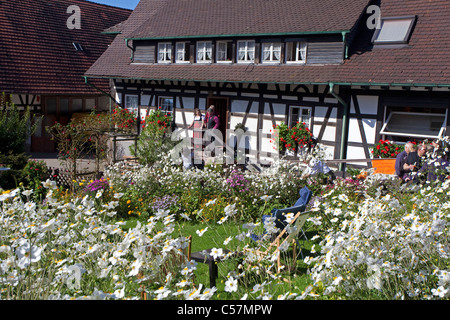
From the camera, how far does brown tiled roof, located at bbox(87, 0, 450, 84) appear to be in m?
12.0

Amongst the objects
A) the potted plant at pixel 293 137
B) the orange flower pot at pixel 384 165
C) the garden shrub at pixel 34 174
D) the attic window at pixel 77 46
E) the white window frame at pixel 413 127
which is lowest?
the garden shrub at pixel 34 174

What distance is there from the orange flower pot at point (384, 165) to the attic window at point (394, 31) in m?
3.41

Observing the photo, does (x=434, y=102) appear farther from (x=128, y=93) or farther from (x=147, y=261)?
(x=128, y=93)

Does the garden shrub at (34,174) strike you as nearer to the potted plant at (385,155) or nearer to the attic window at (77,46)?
the potted plant at (385,155)

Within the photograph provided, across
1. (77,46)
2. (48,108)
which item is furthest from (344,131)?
(77,46)

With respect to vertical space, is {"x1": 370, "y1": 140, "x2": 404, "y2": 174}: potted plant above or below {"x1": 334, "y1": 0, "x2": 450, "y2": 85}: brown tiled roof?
below

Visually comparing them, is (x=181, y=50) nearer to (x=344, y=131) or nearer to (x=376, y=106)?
(x=344, y=131)

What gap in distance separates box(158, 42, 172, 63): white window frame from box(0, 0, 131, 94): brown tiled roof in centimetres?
539

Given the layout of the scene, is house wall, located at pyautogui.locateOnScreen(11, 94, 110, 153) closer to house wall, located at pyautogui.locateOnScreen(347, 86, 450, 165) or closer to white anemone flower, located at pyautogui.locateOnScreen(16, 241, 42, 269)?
house wall, located at pyautogui.locateOnScreen(347, 86, 450, 165)

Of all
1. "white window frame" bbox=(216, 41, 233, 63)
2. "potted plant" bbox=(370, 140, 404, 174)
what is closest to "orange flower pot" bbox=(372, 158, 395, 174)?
"potted plant" bbox=(370, 140, 404, 174)

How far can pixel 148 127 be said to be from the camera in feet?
54.5

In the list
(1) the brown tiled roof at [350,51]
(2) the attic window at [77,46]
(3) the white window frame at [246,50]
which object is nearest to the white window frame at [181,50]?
(1) the brown tiled roof at [350,51]

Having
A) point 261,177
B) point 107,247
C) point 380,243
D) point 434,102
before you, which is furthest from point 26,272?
point 434,102

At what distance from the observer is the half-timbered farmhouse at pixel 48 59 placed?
1983cm
